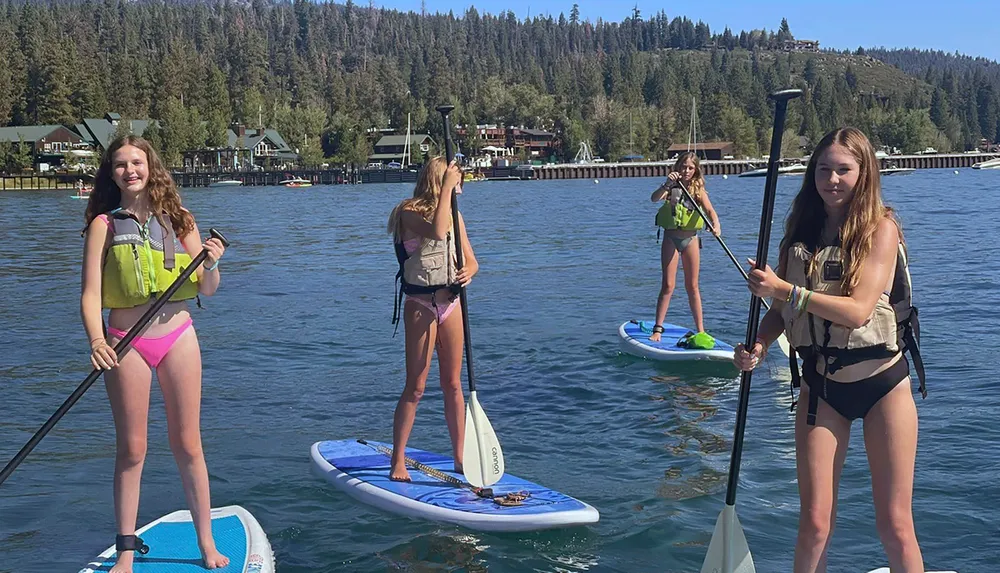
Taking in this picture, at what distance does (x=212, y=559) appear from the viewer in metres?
6.13

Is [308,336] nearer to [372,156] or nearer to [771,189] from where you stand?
[771,189]

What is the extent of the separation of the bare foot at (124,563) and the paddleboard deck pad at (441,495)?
210 cm

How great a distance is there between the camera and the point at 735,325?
16.6 m

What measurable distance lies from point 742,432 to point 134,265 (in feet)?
10.6

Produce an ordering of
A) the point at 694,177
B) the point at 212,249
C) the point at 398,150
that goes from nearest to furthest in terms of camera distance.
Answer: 1. the point at 212,249
2. the point at 694,177
3. the point at 398,150

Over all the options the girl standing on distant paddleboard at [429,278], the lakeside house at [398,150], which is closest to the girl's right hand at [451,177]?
the girl standing on distant paddleboard at [429,278]

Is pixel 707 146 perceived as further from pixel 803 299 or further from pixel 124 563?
pixel 803 299

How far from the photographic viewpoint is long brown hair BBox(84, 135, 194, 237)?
5629 millimetres

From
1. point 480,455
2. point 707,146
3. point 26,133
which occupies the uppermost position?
point 707,146

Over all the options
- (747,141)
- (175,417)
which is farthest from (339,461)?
(747,141)

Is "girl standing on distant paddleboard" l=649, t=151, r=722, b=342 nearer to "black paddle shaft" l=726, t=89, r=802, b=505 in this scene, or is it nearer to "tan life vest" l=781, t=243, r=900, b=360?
"black paddle shaft" l=726, t=89, r=802, b=505

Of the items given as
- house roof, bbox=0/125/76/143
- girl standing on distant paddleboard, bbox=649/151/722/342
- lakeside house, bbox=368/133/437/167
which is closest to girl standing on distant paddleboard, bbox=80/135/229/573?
girl standing on distant paddleboard, bbox=649/151/722/342

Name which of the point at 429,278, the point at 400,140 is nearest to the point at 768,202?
the point at 429,278

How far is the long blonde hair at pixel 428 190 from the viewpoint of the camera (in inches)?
285
